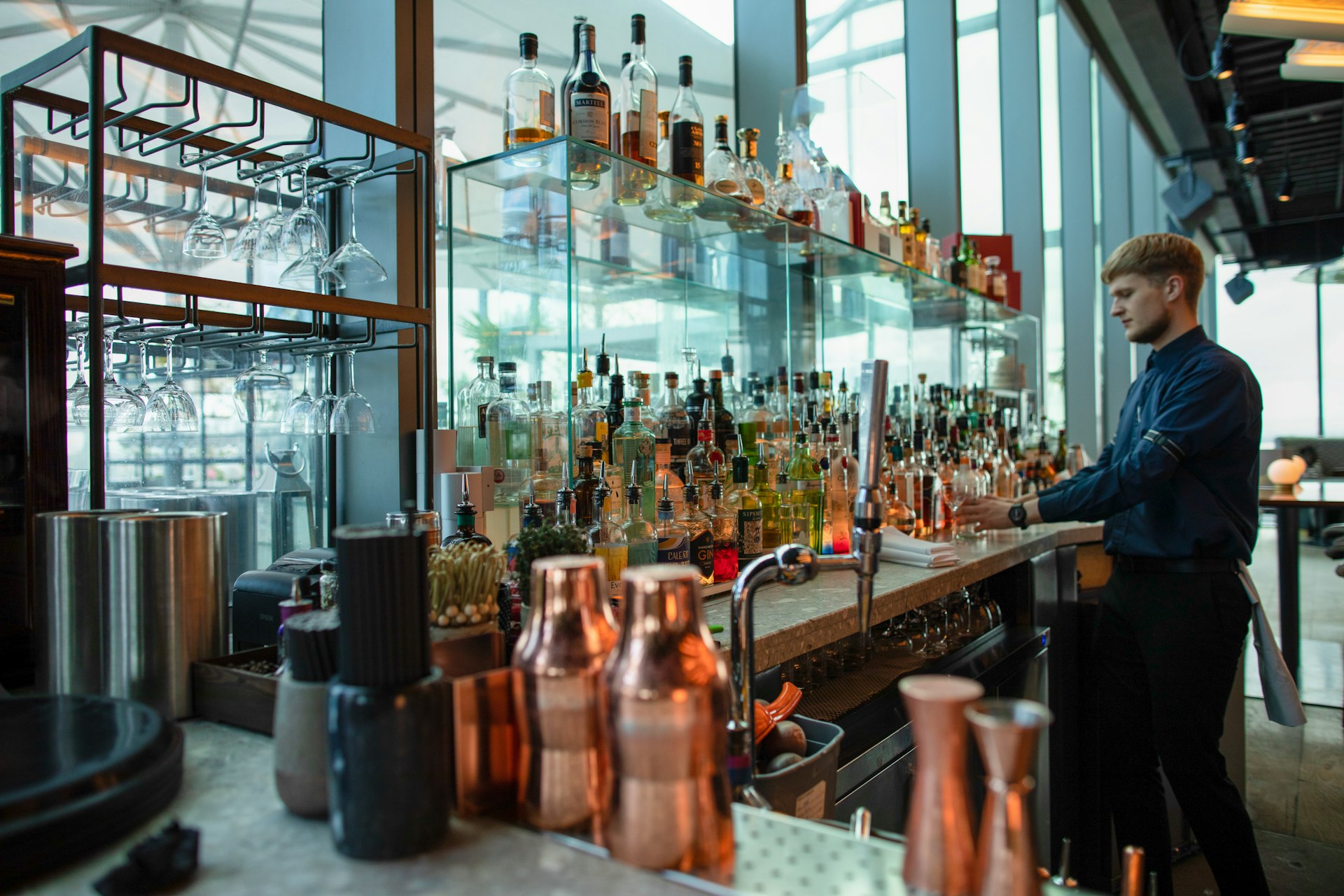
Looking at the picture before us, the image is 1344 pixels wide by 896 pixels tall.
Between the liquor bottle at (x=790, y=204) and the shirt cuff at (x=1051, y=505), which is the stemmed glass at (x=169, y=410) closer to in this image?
the liquor bottle at (x=790, y=204)

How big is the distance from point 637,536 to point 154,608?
Result: 34.6 inches

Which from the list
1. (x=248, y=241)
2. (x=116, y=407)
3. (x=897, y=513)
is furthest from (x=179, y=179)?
(x=897, y=513)

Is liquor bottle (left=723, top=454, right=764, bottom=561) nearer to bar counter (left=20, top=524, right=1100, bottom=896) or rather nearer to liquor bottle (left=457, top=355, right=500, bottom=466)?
liquor bottle (left=457, top=355, right=500, bottom=466)

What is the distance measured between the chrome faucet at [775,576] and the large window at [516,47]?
5.47 feet

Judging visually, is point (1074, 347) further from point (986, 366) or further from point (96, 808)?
point (96, 808)

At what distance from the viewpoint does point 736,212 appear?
2537 mm

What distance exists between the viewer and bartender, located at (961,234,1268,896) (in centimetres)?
239

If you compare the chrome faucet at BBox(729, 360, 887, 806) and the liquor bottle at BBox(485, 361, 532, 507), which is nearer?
the chrome faucet at BBox(729, 360, 887, 806)

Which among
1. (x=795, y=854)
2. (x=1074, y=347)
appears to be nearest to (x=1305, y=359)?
(x=1074, y=347)

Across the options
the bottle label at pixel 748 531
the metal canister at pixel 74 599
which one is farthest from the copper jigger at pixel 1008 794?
the bottle label at pixel 748 531

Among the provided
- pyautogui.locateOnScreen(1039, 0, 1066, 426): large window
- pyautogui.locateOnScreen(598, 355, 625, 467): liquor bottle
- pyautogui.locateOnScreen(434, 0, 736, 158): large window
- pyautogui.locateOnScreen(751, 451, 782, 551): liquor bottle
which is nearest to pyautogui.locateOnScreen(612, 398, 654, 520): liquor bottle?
pyautogui.locateOnScreen(598, 355, 625, 467): liquor bottle

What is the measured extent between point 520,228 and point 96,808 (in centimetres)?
149

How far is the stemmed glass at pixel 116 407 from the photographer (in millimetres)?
1501

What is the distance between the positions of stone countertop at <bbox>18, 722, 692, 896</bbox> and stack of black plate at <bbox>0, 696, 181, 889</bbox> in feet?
0.08
